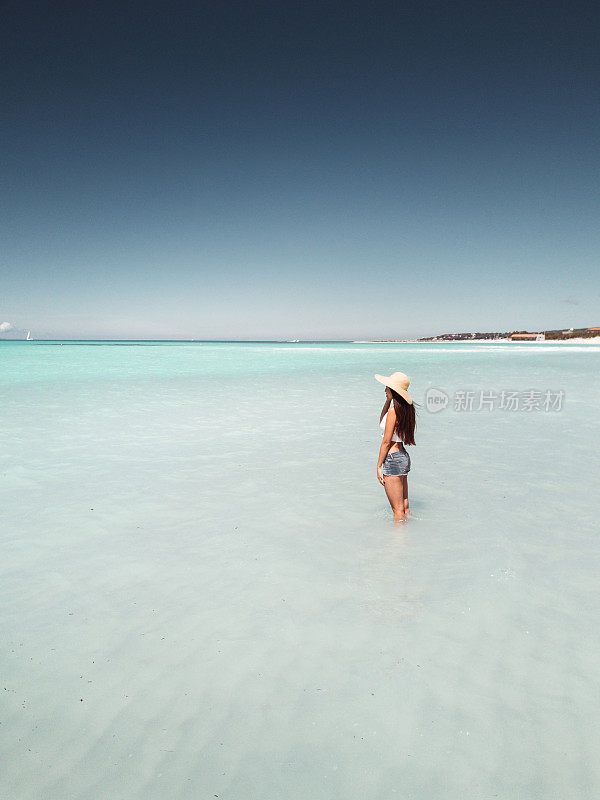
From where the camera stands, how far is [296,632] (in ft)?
9.87

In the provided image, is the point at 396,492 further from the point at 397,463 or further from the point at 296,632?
the point at 296,632

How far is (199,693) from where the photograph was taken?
2.51 meters

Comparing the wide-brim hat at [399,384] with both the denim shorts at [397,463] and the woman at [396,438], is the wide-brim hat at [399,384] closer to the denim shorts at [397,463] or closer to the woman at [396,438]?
the woman at [396,438]

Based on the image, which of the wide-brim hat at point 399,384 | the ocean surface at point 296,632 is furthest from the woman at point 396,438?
the ocean surface at point 296,632

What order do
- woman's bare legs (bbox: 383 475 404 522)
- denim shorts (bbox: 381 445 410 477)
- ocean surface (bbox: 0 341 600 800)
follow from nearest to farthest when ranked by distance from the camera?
ocean surface (bbox: 0 341 600 800) < denim shorts (bbox: 381 445 410 477) < woman's bare legs (bbox: 383 475 404 522)

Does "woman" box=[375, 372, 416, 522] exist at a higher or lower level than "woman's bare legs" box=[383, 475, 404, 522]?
higher

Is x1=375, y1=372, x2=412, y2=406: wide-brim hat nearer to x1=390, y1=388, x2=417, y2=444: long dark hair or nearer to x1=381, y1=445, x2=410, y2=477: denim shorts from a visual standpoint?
x1=390, y1=388, x2=417, y2=444: long dark hair

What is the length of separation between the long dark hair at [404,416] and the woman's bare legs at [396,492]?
50cm

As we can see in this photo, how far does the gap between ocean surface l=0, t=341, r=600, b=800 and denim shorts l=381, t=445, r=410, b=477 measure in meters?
0.66

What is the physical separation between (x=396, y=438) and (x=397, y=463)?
0.83ft

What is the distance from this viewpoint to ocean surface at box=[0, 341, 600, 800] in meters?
2.12

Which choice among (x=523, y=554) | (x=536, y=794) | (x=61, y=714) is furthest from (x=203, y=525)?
(x=536, y=794)

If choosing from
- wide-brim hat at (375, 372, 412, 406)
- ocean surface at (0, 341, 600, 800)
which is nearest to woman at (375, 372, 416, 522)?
wide-brim hat at (375, 372, 412, 406)

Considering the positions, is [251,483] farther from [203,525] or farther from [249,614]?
[249,614]
